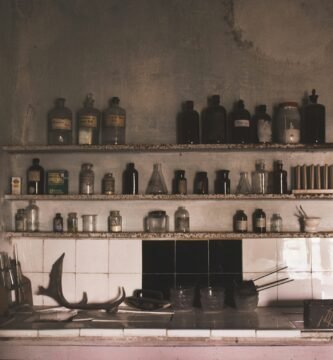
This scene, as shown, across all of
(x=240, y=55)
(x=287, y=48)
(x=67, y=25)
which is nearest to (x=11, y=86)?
(x=67, y=25)

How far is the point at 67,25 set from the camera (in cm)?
284

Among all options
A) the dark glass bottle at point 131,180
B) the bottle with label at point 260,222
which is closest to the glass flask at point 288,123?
the bottle with label at point 260,222

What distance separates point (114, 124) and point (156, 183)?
0.41 meters

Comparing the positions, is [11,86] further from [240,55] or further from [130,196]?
[240,55]

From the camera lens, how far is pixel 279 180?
8.59 feet

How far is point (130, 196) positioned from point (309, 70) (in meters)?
1.28

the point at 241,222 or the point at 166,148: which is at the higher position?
the point at 166,148

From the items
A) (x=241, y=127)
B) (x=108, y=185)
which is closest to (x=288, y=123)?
(x=241, y=127)

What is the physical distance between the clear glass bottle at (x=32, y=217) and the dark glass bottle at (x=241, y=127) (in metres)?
1.21

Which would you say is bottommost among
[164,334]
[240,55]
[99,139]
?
[164,334]

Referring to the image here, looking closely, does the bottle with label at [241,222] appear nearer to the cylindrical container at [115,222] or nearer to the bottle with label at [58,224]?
the cylindrical container at [115,222]

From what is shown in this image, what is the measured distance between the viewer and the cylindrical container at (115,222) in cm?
267

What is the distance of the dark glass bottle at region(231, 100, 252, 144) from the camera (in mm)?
2604

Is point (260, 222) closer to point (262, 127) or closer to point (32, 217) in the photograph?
point (262, 127)
